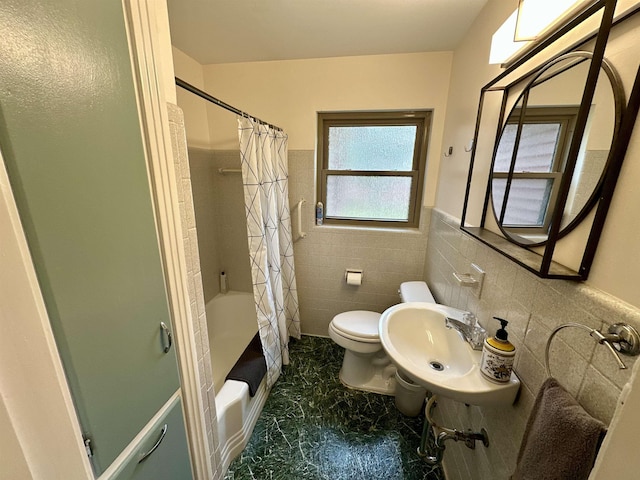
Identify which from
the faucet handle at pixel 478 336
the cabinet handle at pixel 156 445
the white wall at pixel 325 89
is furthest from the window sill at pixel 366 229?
the cabinet handle at pixel 156 445

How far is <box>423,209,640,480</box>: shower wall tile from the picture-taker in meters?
0.56

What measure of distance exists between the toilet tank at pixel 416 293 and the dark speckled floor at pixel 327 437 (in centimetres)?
76

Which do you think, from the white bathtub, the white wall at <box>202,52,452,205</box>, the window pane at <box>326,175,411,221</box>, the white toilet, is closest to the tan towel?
the white toilet

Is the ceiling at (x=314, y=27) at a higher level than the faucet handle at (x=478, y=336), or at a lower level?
higher

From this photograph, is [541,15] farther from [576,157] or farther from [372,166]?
[372,166]

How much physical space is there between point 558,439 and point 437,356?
2.25 feet

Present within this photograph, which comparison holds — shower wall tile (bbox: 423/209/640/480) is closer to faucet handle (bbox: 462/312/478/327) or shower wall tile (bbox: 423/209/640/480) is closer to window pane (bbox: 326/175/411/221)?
faucet handle (bbox: 462/312/478/327)

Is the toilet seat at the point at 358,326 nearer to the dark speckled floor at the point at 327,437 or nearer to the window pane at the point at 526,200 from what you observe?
the dark speckled floor at the point at 327,437

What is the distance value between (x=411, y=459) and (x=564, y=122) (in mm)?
1732

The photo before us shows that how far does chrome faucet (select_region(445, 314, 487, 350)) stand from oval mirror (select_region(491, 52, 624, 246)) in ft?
1.32

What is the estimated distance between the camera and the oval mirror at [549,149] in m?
0.62

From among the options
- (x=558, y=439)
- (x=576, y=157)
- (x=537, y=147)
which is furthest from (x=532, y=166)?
(x=558, y=439)

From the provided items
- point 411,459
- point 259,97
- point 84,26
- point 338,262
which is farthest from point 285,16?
point 411,459

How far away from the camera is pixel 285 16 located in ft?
4.61
